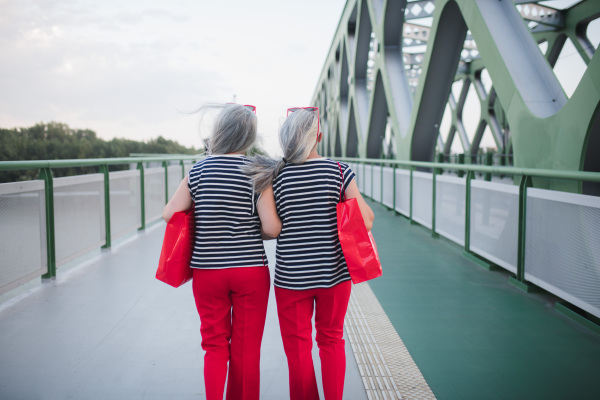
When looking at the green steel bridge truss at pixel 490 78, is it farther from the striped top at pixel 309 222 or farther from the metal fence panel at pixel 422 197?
the striped top at pixel 309 222

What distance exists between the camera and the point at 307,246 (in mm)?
2053

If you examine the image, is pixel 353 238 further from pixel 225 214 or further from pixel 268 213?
pixel 225 214

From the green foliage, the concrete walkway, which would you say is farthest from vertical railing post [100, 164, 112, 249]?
the concrete walkway

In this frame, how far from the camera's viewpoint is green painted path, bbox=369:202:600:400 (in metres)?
2.50

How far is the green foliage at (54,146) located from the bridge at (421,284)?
91 centimetres

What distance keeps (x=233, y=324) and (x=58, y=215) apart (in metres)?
3.32

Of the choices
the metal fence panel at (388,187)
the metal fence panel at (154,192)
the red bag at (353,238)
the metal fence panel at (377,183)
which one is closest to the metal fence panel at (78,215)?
the metal fence panel at (154,192)

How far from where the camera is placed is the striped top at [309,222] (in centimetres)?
203

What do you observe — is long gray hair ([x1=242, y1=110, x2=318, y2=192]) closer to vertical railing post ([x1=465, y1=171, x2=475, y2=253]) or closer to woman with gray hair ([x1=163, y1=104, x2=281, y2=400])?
woman with gray hair ([x1=163, y1=104, x2=281, y2=400])

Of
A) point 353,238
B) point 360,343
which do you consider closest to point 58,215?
point 360,343

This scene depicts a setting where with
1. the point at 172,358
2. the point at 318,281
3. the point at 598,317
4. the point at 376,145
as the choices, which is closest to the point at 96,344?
the point at 172,358

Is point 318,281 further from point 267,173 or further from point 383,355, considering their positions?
point 383,355

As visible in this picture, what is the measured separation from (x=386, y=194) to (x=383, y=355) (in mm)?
7661

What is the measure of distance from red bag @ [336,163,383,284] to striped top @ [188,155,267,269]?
1.23ft
